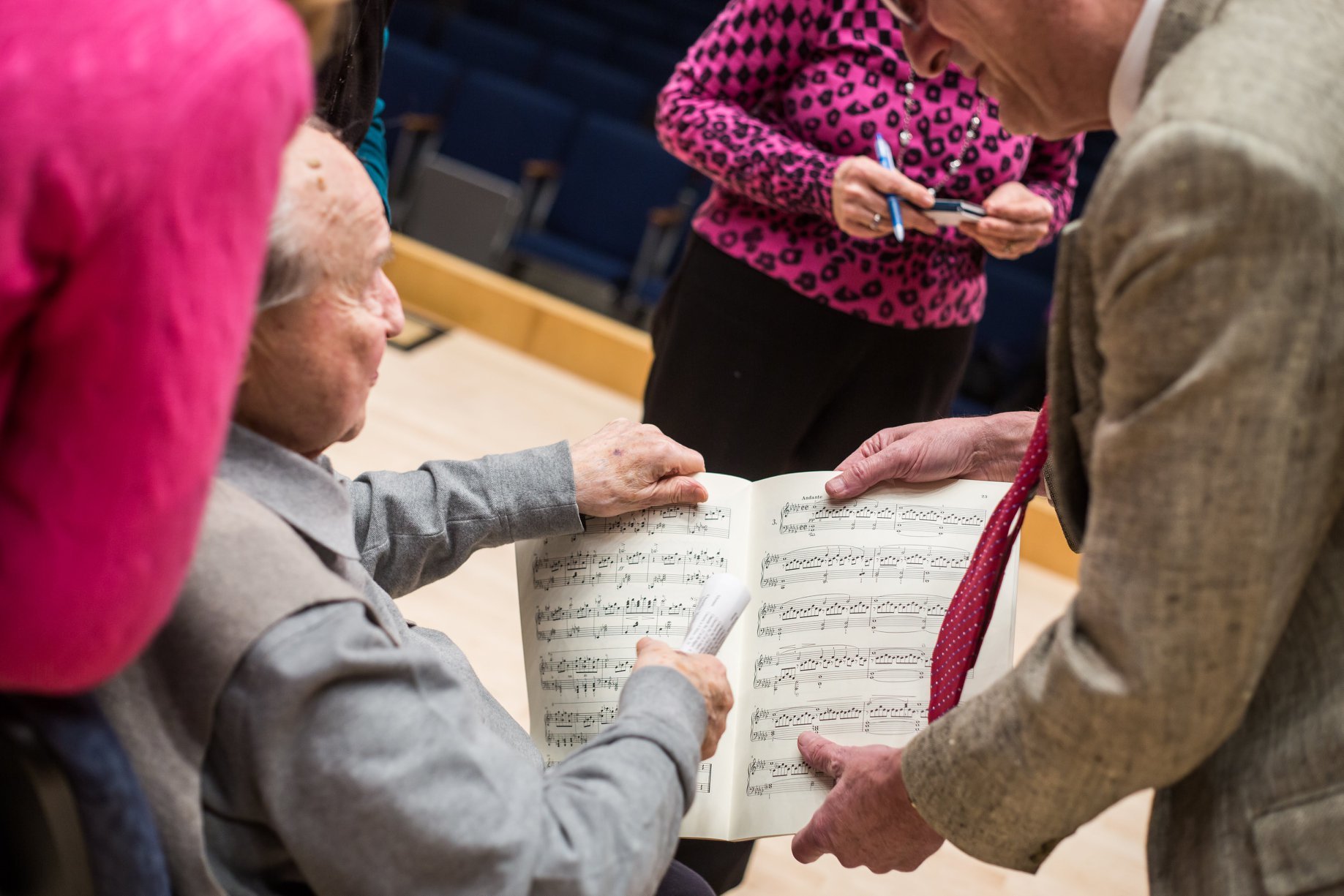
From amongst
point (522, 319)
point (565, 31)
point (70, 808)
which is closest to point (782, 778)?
point (70, 808)

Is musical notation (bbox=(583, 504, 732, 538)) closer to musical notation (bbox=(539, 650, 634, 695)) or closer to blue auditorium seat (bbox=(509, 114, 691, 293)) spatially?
musical notation (bbox=(539, 650, 634, 695))

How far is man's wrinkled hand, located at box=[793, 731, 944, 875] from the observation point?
3.83 feet

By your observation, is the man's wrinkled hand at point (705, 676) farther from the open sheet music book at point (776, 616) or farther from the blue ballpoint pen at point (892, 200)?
the blue ballpoint pen at point (892, 200)

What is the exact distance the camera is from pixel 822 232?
1.88 m

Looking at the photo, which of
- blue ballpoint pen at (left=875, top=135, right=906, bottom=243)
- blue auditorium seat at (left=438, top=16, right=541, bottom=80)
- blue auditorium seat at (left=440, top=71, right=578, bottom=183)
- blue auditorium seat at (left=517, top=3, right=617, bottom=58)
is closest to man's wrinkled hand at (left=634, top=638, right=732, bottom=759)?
blue ballpoint pen at (left=875, top=135, right=906, bottom=243)

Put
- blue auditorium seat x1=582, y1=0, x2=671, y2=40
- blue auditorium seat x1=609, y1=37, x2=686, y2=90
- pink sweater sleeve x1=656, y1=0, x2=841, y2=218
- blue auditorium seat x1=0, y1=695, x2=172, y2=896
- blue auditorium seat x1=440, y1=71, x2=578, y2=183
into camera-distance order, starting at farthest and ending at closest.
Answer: blue auditorium seat x1=582, y1=0, x2=671, y2=40
blue auditorium seat x1=609, y1=37, x2=686, y2=90
blue auditorium seat x1=440, y1=71, x2=578, y2=183
pink sweater sleeve x1=656, y1=0, x2=841, y2=218
blue auditorium seat x1=0, y1=695, x2=172, y2=896

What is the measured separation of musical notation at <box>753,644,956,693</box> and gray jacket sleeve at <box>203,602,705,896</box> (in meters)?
0.40

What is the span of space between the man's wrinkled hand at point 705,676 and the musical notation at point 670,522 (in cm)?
23

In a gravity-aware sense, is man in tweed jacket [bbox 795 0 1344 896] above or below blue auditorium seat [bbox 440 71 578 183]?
above

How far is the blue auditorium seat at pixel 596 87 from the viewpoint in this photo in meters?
5.43

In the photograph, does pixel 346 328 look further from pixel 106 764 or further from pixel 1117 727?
pixel 1117 727

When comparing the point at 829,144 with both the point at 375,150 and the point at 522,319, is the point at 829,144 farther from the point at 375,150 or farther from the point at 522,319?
the point at 522,319

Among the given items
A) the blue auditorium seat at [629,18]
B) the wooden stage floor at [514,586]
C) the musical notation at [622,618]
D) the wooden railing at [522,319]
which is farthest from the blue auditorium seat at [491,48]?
the musical notation at [622,618]

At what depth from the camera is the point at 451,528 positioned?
4.58 ft
